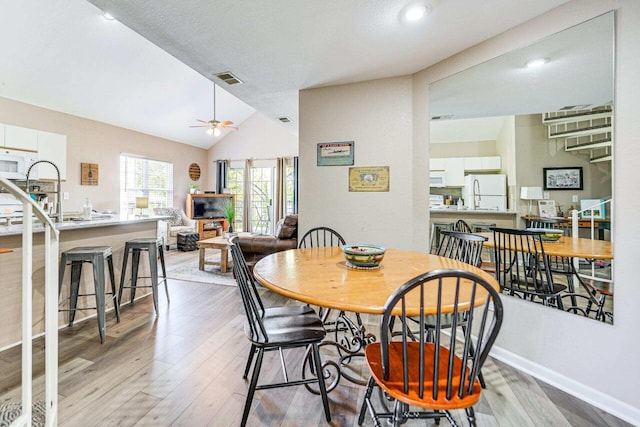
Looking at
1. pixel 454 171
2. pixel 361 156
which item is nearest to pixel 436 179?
pixel 454 171

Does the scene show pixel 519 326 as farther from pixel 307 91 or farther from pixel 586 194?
pixel 307 91

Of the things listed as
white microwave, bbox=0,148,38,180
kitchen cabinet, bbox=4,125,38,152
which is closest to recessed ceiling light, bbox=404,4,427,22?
white microwave, bbox=0,148,38,180

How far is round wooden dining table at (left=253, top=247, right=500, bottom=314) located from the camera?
1.19 m

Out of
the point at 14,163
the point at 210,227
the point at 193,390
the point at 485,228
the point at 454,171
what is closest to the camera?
the point at 193,390

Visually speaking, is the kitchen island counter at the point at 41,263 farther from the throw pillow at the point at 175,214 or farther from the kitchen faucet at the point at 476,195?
the throw pillow at the point at 175,214

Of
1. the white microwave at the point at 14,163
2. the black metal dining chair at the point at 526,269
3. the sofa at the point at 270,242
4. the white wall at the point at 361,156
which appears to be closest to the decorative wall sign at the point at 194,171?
the white microwave at the point at 14,163

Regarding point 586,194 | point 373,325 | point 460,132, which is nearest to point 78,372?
point 373,325

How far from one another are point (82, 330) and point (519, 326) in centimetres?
346

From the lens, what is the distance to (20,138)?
4504 millimetres

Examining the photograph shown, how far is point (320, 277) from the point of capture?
1.51 metres

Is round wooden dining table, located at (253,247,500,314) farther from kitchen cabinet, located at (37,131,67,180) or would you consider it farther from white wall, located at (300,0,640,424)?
kitchen cabinet, located at (37,131,67,180)

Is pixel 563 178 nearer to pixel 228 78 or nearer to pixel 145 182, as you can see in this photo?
pixel 228 78

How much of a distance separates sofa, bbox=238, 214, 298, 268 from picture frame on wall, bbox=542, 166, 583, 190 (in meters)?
2.66

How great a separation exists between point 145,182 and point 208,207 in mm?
1577
